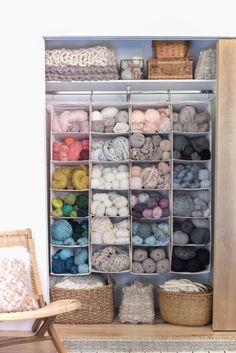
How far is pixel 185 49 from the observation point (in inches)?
145

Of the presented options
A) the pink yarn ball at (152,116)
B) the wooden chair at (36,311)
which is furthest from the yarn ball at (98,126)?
the wooden chair at (36,311)

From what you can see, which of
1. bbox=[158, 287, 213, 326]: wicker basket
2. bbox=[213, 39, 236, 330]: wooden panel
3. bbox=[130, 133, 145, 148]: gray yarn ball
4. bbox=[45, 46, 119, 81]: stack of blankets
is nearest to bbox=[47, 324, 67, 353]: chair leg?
bbox=[158, 287, 213, 326]: wicker basket

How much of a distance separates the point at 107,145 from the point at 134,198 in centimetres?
47

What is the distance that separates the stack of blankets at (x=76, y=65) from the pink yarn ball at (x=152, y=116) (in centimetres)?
45

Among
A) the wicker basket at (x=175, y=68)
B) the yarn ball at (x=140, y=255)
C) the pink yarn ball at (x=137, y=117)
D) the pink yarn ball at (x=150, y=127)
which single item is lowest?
the yarn ball at (x=140, y=255)

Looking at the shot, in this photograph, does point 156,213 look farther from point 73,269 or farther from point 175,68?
point 175,68

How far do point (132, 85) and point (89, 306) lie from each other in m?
1.76

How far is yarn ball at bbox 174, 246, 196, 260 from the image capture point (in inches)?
146

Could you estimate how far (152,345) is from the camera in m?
3.08

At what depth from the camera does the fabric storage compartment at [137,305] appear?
11.8ft

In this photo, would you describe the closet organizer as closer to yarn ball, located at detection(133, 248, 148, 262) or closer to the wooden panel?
yarn ball, located at detection(133, 248, 148, 262)

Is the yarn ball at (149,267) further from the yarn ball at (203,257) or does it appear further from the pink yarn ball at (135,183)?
the pink yarn ball at (135,183)
